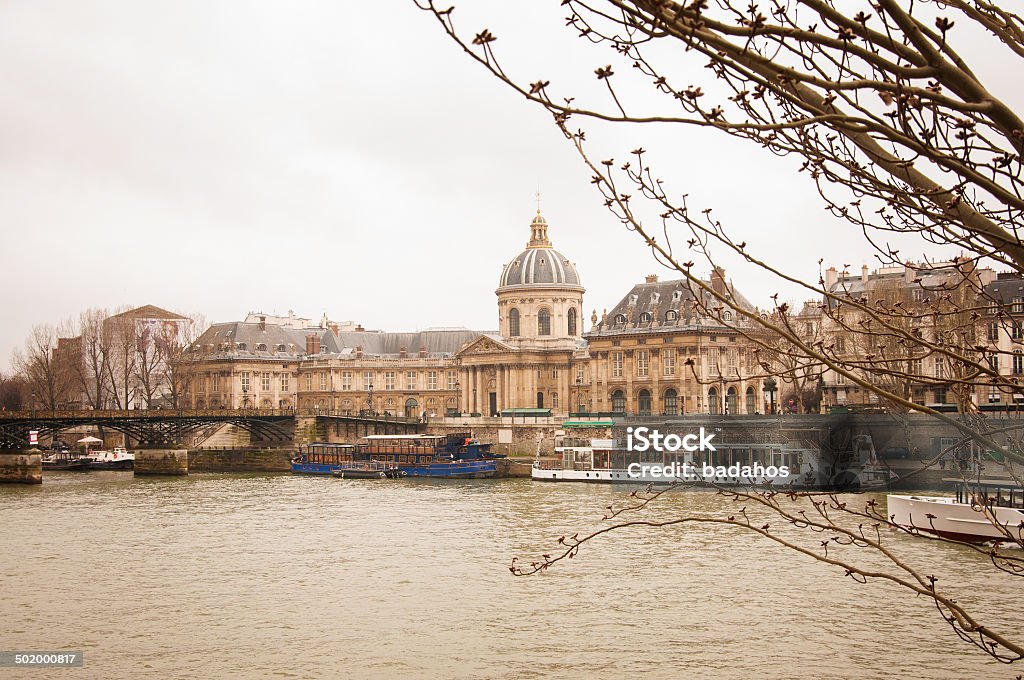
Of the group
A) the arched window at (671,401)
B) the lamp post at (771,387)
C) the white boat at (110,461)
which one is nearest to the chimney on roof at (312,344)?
the white boat at (110,461)

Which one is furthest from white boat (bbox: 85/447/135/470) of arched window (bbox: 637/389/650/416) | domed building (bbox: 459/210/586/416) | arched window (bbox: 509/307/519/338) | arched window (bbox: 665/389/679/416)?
arched window (bbox: 665/389/679/416)

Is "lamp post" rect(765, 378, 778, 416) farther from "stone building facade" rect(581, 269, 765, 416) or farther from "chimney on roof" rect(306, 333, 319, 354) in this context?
"chimney on roof" rect(306, 333, 319, 354)

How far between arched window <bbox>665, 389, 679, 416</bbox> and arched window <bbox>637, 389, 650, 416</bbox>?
1.14 m

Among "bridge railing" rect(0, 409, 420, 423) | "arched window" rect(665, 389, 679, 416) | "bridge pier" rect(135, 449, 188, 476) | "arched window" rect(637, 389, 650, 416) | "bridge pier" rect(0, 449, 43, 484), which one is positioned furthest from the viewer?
"arched window" rect(637, 389, 650, 416)

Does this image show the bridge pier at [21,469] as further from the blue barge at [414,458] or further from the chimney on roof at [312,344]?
the chimney on roof at [312,344]

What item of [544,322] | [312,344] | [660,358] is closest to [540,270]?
[544,322]

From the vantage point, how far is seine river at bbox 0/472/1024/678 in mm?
17109

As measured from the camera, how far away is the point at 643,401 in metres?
67.8

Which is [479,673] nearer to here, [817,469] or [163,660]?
[163,660]

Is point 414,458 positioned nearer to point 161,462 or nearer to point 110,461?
point 161,462

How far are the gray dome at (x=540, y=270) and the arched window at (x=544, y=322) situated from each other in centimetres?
188

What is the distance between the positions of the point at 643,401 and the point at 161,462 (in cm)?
2614

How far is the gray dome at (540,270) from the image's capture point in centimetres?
7756

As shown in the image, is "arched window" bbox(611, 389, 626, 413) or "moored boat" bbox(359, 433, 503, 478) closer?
"moored boat" bbox(359, 433, 503, 478)
